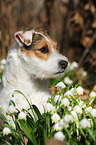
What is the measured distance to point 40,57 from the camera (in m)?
2.56

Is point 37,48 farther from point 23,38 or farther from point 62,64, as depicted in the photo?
point 62,64

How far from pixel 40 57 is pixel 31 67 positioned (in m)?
0.16

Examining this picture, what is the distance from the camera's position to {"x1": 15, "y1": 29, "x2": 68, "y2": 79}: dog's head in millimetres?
2514

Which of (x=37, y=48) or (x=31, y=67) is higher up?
(x=37, y=48)

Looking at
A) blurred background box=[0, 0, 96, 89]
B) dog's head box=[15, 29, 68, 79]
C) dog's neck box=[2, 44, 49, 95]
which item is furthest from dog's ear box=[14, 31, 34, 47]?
blurred background box=[0, 0, 96, 89]

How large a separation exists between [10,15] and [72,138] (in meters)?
4.57

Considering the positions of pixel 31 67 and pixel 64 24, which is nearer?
pixel 31 67

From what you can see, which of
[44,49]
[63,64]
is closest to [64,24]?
[44,49]

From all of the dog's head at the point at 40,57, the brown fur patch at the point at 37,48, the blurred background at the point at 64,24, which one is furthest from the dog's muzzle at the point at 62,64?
the blurred background at the point at 64,24

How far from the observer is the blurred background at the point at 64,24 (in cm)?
564

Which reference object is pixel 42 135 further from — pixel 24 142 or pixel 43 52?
pixel 43 52

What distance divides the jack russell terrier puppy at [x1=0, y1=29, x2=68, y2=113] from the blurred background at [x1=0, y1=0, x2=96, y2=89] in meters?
2.67

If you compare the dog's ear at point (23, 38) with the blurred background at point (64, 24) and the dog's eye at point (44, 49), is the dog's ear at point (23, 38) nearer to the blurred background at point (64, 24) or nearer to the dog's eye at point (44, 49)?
the dog's eye at point (44, 49)

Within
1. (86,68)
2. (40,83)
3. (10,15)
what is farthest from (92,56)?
(40,83)
